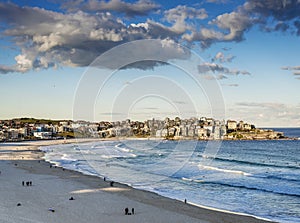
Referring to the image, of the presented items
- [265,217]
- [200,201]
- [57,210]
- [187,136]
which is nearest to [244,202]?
[200,201]

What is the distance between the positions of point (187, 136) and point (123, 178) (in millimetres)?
112673

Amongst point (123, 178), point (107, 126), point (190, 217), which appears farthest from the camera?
point (107, 126)

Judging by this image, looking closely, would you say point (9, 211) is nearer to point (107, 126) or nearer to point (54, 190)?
point (54, 190)

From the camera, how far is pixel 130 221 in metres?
17.0

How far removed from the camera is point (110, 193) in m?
25.3

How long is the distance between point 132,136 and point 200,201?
15237cm

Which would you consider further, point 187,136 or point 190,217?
point 187,136

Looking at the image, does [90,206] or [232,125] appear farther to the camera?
[232,125]

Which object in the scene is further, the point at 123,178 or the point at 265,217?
the point at 123,178

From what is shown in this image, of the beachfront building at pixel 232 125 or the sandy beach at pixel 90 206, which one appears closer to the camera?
the sandy beach at pixel 90 206

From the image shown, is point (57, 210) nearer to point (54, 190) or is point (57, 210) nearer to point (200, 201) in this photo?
point (54, 190)

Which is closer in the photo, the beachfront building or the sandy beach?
the sandy beach

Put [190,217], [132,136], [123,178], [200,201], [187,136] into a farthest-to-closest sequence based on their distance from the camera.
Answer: [132,136], [187,136], [123,178], [200,201], [190,217]

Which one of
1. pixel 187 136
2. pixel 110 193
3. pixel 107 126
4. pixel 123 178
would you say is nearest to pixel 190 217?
pixel 110 193
